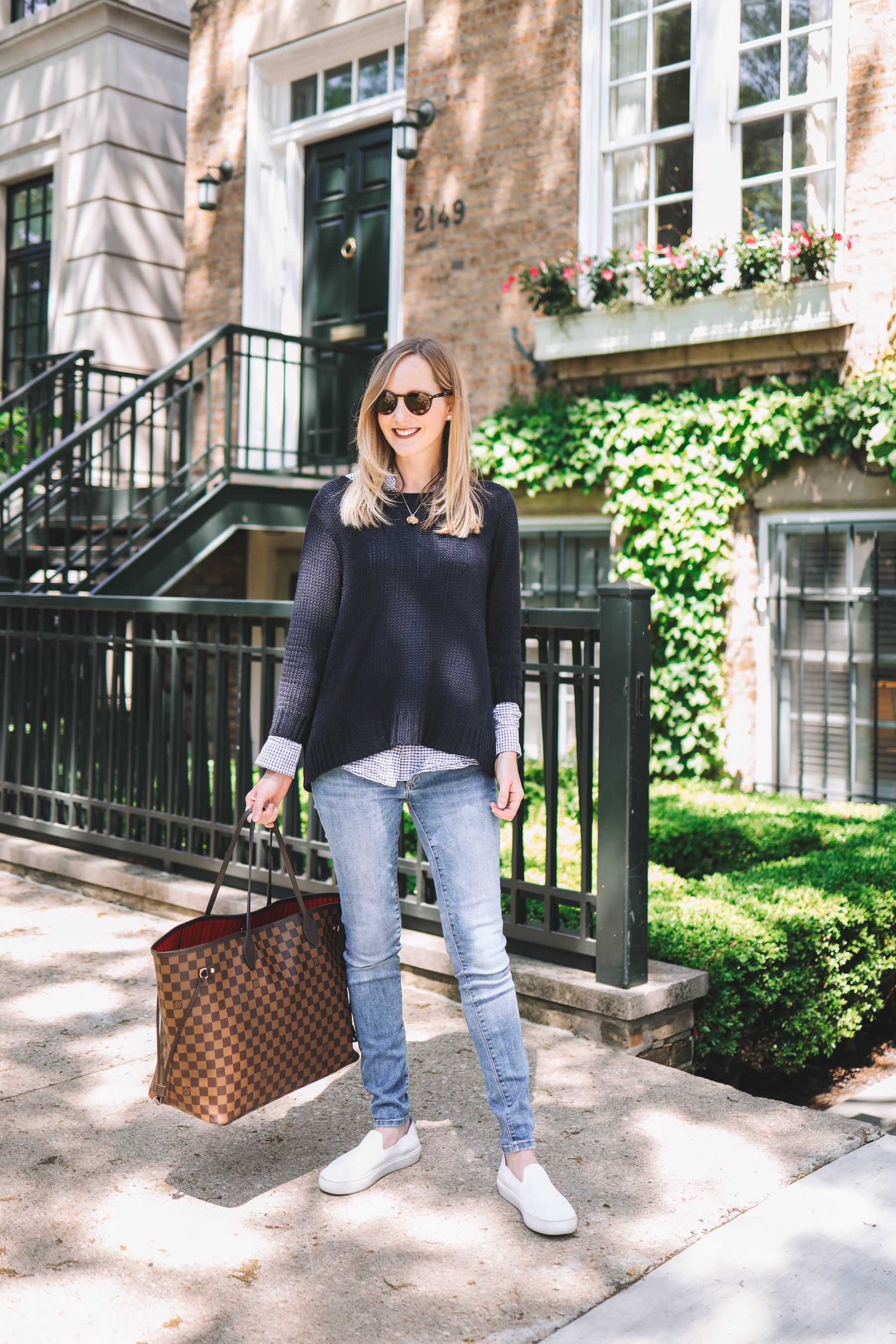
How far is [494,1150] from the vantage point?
284 cm

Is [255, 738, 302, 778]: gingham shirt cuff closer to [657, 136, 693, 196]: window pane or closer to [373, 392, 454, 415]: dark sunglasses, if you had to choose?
[373, 392, 454, 415]: dark sunglasses

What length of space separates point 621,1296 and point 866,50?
6.44 meters

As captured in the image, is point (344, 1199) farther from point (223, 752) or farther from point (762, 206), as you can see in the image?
Result: point (762, 206)

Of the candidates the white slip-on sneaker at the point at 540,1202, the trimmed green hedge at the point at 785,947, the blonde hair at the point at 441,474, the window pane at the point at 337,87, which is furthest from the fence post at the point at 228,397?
the white slip-on sneaker at the point at 540,1202

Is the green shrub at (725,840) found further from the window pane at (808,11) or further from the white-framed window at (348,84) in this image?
the white-framed window at (348,84)

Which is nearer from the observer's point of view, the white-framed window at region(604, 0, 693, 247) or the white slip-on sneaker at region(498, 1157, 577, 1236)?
the white slip-on sneaker at region(498, 1157, 577, 1236)

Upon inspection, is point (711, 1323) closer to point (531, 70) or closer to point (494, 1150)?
point (494, 1150)

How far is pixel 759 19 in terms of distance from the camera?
709 centimetres

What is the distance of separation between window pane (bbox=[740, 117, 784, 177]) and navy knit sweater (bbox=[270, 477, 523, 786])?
5423 mm

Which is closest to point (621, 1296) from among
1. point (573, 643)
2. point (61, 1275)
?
point (61, 1275)

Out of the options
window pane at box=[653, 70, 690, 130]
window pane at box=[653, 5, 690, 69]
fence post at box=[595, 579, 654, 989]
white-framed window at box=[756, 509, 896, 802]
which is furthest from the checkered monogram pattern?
window pane at box=[653, 5, 690, 69]

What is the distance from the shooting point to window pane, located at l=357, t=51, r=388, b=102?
9.26m

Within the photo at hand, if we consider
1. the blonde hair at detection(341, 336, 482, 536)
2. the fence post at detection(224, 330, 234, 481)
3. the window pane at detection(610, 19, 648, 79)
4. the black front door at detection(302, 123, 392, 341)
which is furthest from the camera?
the black front door at detection(302, 123, 392, 341)

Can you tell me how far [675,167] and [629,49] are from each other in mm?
851
